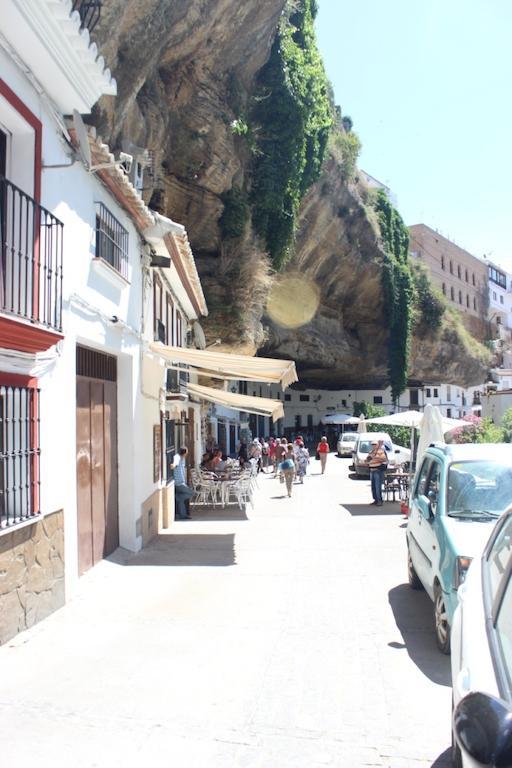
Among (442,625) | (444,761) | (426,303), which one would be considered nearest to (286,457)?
(442,625)

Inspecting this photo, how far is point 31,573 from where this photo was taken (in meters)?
5.43

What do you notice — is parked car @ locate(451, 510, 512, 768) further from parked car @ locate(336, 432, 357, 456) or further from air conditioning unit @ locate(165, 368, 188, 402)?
parked car @ locate(336, 432, 357, 456)

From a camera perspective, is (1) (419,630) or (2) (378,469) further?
(2) (378,469)

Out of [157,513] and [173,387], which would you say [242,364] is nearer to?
[157,513]

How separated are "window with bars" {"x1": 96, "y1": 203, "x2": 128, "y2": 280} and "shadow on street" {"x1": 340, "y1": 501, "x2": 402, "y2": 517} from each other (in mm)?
7768

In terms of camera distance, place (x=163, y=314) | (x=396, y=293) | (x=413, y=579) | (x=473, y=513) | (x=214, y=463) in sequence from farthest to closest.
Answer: (x=396, y=293), (x=214, y=463), (x=163, y=314), (x=413, y=579), (x=473, y=513)

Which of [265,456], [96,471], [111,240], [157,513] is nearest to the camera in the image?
[96,471]

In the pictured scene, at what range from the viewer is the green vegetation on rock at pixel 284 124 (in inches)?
898

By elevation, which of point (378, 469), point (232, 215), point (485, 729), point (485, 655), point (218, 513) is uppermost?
point (232, 215)

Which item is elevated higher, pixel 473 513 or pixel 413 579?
pixel 473 513

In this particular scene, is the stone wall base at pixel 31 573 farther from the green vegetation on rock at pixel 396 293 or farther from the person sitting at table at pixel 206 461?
the green vegetation on rock at pixel 396 293

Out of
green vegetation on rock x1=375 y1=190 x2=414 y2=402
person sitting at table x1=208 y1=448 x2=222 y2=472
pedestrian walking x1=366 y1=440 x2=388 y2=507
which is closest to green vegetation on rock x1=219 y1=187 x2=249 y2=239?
person sitting at table x1=208 y1=448 x2=222 y2=472

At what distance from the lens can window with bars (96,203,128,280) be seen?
24.7ft

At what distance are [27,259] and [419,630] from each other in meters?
4.85
